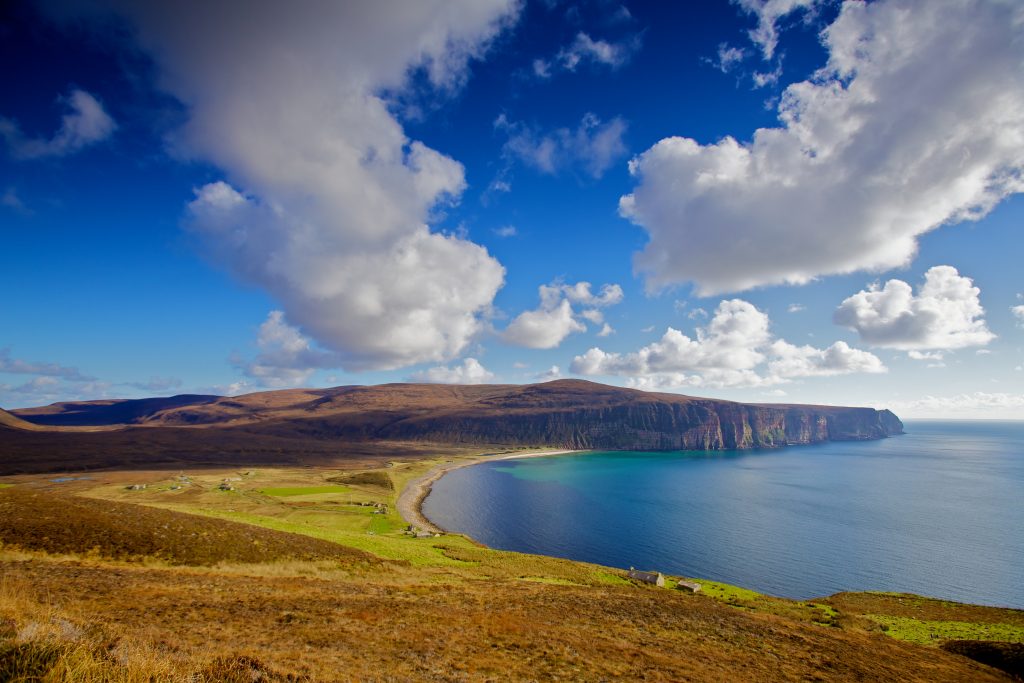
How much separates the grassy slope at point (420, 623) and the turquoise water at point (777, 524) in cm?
2007

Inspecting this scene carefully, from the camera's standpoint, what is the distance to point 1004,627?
3588 centimetres

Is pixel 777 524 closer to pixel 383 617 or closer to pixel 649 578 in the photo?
pixel 649 578

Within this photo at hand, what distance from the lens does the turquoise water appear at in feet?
195

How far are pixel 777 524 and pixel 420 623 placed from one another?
87.3 m

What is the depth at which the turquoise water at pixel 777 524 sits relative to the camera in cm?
5947

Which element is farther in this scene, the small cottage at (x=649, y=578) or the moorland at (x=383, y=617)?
the small cottage at (x=649, y=578)

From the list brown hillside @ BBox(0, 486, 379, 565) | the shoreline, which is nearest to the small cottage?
brown hillside @ BBox(0, 486, 379, 565)

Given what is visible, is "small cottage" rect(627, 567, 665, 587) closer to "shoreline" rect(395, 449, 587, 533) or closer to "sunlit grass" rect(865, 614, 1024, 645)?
"sunlit grass" rect(865, 614, 1024, 645)

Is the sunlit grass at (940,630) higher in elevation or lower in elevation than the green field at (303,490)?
higher

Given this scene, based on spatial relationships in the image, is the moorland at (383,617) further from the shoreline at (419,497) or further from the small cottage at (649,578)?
the shoreline at (419,497)

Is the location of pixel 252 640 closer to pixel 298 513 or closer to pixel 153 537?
pixel 153 537

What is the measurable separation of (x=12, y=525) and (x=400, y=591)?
27.6m

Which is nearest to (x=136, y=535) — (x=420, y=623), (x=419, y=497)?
(x=420, y=623)

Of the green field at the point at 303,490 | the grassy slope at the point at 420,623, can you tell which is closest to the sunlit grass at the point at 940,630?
the grassy slope at the point at 420,623
